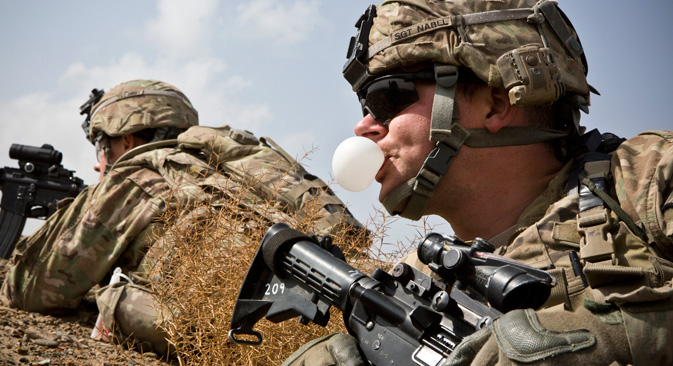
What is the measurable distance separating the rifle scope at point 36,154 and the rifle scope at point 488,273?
6.73m

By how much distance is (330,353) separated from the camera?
2117mm

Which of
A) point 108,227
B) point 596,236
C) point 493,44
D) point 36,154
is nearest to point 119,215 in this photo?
point 108,227

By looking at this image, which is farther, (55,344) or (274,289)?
(55,344)

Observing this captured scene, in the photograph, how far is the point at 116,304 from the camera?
4.25 metres

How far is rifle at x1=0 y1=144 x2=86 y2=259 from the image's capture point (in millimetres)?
7871

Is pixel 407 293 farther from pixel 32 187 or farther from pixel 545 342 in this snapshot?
pixel 32 187

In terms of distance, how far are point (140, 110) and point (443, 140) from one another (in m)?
4.60

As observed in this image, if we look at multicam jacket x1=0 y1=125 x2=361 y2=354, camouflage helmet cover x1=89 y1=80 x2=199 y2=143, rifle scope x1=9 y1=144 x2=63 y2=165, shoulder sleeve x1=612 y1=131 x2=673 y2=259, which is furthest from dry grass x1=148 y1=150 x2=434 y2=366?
rifle scope x1=9 y1=144 x2=63 y2=165

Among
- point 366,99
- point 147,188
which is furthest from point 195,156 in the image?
point 366,99

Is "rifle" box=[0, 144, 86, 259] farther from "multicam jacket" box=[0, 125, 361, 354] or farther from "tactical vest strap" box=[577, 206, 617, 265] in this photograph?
"tactical vest strap" box=[577, 206, 617, 265]

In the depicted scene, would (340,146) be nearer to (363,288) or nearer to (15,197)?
(363,288)

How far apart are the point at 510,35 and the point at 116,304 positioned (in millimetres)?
2791

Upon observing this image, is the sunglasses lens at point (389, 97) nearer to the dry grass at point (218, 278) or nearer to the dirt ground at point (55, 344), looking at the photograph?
the dry grass at point (218, 278)

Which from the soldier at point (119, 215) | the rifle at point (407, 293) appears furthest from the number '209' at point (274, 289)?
the soldier at point (119, 215)
